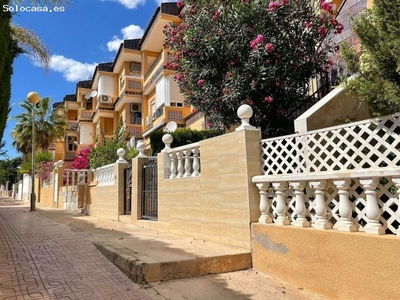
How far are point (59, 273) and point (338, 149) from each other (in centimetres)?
394

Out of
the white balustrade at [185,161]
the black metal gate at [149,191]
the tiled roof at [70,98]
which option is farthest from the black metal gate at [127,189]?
the tiled roof at [70,98]

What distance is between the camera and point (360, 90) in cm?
341

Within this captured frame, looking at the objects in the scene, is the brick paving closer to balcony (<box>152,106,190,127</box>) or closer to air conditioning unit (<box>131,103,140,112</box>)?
balcony (<box>152,106,190,127</box>)

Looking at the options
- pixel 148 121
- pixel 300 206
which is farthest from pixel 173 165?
pixel 148 121

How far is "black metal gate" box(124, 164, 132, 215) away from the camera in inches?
374

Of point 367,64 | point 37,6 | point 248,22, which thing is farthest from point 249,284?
point 37,6

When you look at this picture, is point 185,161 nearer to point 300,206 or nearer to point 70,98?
point 300,206

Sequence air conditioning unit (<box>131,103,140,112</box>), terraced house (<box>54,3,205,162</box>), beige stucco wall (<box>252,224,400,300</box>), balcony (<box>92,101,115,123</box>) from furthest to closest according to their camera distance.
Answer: balcony (<box>92,101,115,123</box>) < air conditioning unit (<box>131,103,140,112</box>) < terraced house (<box>54,3,205,162</box>) < beige stucco wall (<box>252,224,400,300</box>)

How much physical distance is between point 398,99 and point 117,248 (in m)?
4.42

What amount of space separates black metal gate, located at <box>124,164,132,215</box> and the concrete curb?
4.65 meters

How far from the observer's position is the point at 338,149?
13.0 ft

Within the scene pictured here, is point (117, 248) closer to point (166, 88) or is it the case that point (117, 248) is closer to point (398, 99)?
point (398, 99)

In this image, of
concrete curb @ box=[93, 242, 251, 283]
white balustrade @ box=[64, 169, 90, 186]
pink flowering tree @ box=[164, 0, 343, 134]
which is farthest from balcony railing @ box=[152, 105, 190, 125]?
concrete curb @ box=[93, 242, 251, 283]

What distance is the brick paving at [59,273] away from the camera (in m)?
3.73
